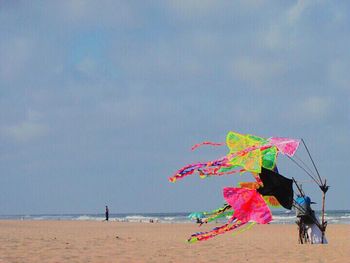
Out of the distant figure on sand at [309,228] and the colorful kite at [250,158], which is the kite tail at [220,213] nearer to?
the colorful kite at [250,158]

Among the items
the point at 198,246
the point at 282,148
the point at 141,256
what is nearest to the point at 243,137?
the point at 282,148

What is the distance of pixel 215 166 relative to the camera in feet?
24.0

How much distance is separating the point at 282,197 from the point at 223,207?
0.94 m

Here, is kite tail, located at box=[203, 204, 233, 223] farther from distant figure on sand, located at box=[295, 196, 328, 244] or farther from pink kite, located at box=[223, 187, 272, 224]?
distant figure on sand, located at box=[295, 196, 328, 244]

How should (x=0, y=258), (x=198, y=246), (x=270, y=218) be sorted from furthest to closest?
(x=198, y=246), (x=0, y=258), (x=270, y=218)

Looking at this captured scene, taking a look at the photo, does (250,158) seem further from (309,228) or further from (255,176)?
(309,228)

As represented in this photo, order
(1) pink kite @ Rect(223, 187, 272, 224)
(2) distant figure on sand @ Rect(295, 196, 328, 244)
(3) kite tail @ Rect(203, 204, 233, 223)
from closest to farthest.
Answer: (1) pink kite @ Rect(223, 187, 272, 224) < (3) kite tail @ Rect(203, 204, 233, 223) < (2) distant figure on sand @ Rect(295, 196, 328, 244)

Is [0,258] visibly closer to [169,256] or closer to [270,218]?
[169,256]

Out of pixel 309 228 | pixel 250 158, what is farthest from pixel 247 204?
pixel 309 228

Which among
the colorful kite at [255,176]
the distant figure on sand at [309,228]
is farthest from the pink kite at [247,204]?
the distant figure on sand at [309,228]

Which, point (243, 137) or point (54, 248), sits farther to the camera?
point (54, 248)

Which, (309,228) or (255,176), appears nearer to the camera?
(255,176)

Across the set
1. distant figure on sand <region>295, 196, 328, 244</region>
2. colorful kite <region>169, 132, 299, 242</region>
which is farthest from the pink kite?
distant figure on sand <region>295, 196, 328, 244</region>

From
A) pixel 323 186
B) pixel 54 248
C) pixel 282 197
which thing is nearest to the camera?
pixel 282 197
